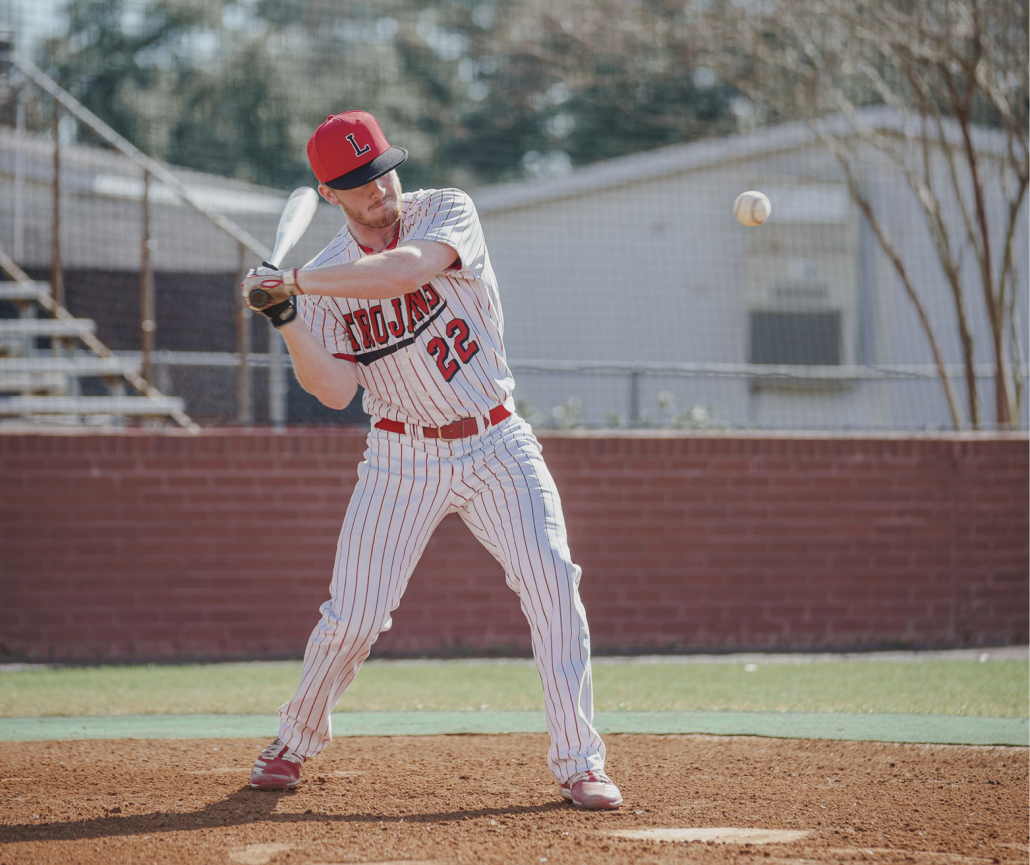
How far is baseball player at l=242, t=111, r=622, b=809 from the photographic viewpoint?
3.34 meters

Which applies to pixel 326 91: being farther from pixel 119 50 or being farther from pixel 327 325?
pixel 327 325

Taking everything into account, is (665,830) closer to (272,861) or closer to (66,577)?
(272,861)

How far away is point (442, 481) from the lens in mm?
3443

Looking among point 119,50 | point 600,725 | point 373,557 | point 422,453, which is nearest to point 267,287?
Answer: point 422,453

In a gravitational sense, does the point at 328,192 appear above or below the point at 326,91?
below

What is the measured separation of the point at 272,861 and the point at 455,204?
6.10 ft

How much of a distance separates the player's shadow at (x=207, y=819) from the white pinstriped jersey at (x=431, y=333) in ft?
3.70

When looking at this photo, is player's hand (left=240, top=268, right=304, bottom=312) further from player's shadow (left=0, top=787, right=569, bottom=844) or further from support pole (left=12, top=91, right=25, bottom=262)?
support pole (left=12, top=91, right=25, bottom=262)

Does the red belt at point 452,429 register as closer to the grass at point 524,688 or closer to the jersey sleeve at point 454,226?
the jersey sleeve at point 454,226

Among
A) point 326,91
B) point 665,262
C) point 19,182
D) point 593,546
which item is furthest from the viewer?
point 326,91

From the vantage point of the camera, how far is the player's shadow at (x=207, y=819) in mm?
3109

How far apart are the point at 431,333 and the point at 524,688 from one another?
282cm

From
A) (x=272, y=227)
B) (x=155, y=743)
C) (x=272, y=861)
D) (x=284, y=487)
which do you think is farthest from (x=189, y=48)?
(x=272, y=861)

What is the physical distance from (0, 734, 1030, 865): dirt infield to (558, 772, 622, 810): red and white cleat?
0.04m
